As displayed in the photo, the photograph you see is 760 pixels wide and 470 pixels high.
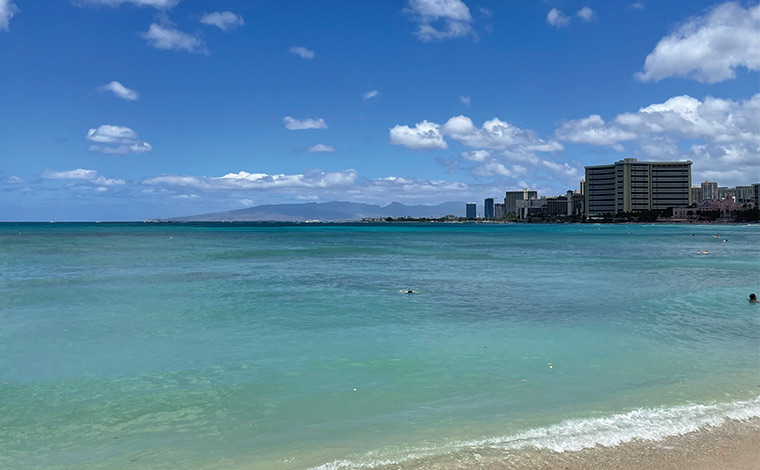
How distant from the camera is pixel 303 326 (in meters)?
15.5

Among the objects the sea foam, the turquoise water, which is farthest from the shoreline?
the turquoise water

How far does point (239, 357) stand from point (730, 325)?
14.5m

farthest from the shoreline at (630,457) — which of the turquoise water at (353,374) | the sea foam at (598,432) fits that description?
the turquoise water at (353,374)

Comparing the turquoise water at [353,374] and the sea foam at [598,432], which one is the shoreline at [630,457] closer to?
the sea foam at [598,432]

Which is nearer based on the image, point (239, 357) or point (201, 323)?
point (239, 357)

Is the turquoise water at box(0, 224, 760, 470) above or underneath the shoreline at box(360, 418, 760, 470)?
underneath

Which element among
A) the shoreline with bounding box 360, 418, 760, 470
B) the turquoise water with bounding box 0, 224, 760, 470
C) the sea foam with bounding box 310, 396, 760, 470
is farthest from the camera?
the turquoise water with bounding box 0, 224, 760, 470

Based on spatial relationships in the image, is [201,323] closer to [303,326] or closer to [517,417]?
[303,326]

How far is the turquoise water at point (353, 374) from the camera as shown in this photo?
736 centimetres

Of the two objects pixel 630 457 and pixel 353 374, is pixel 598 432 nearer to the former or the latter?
pixel 630 457

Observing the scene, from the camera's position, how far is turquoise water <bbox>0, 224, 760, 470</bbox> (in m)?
7.36

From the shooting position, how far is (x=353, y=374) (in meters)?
10.6

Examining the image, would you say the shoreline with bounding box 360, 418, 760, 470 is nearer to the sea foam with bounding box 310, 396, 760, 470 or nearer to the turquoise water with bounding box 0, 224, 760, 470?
the sea foam with bounding box 310, 396, 760, 470

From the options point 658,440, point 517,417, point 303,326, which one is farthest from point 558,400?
point 303,326
